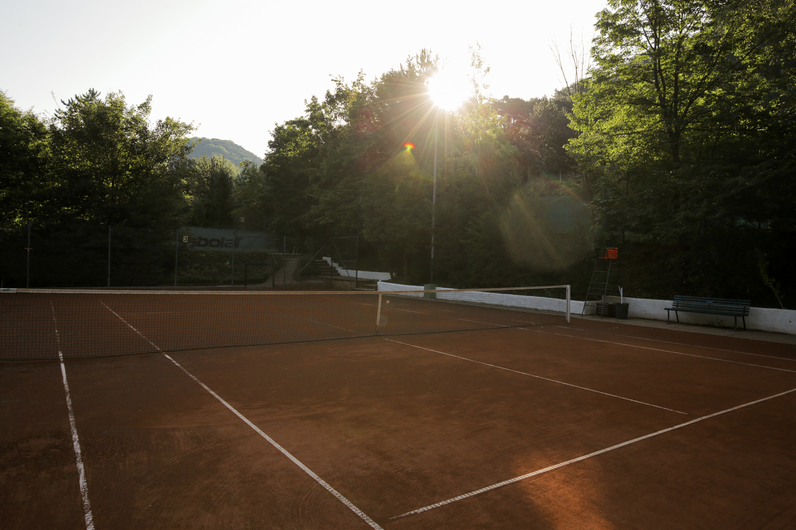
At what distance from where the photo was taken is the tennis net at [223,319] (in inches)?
444

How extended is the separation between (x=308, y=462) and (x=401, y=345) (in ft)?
23.1

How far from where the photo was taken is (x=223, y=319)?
52.7 feet

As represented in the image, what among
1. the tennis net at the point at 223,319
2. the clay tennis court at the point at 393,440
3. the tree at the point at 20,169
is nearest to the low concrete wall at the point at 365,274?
the tennis net at the point at 223,319

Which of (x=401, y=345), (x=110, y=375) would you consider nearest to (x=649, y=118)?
(x=401, y=345)

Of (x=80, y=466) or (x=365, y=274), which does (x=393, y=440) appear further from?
(x=365, y=274)

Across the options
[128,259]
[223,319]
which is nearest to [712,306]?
[223,319]

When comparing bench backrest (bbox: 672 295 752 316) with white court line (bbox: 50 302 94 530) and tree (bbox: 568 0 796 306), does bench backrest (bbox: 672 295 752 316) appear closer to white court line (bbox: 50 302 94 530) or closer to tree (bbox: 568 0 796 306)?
tree (bbox: 568 0 796 306)

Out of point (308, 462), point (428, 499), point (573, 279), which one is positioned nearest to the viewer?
point (428, 499)

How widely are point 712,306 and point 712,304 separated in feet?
0.39

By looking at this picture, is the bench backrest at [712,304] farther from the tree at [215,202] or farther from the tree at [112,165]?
the tree at [215,202]

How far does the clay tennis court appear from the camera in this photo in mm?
4012

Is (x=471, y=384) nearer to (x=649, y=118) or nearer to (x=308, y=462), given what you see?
(x=308, y=462)

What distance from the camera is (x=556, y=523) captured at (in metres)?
3.85

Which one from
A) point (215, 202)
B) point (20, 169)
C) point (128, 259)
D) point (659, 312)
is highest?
point (215, 202)
